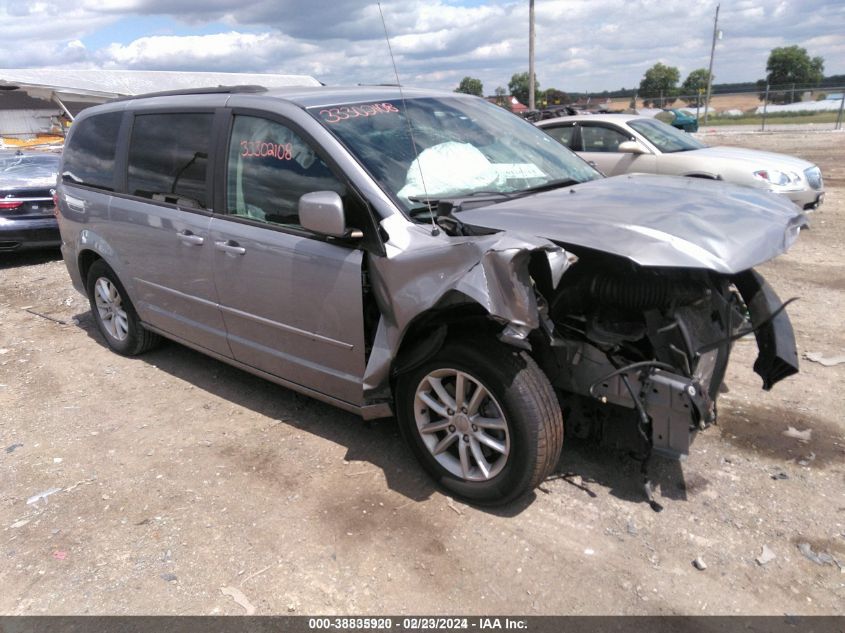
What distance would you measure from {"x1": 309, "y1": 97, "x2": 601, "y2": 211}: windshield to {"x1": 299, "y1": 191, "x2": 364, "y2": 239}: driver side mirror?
0.28 meters

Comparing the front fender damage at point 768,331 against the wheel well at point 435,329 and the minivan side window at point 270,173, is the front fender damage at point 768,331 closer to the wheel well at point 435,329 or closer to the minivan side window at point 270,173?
the wheel well at point 435,329

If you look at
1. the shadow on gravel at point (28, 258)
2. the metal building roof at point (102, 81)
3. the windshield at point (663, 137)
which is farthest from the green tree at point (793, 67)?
the shadow on gravel at point (28, 258)

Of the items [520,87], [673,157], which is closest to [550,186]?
[673,157]

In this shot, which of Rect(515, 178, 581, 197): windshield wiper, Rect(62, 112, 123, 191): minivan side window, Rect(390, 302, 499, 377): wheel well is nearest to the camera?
Rect(390, 302, 499, 377): wheel well

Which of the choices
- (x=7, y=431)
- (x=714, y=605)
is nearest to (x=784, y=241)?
(x=714, y=605)

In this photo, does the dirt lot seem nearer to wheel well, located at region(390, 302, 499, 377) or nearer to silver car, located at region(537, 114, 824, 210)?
wheel well, located at region(390, 302, 499, 377)

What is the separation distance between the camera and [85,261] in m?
5.24

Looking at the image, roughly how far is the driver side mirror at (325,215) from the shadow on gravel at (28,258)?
25.8 feet

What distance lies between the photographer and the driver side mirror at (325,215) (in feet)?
9.71

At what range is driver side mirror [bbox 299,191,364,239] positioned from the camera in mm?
2961

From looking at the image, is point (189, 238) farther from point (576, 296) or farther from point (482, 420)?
point (576, 296)

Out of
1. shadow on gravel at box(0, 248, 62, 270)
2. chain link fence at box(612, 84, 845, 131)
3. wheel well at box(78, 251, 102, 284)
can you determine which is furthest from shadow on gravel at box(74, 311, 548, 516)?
chain link fence at box(612, 84, 845, 131)

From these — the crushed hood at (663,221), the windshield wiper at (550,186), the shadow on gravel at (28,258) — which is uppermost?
the windshield wiper at (550,186)

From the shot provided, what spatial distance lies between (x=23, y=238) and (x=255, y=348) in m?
6.49
